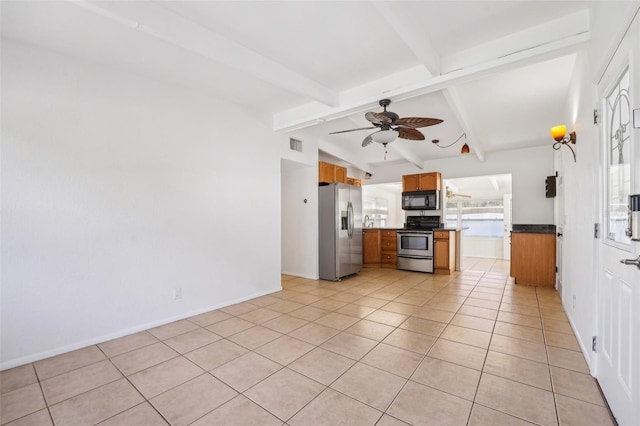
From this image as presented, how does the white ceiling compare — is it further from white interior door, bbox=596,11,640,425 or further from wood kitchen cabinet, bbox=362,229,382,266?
wood kitchen cabinet, bbox=362,229,382,266

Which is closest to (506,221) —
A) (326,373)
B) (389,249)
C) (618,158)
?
(389,249)

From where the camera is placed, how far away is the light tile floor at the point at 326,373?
5.47 ft

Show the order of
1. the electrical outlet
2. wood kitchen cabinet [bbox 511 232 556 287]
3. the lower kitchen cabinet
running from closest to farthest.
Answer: the electrical outlet < wood kitchen cabinet [bbox 511 232 556 287] < the lower kitchen cabinet

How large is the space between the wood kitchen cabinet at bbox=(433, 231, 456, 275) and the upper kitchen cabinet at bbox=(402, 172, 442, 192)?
116 centimetres

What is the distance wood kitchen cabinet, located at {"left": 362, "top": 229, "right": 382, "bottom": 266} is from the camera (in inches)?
261

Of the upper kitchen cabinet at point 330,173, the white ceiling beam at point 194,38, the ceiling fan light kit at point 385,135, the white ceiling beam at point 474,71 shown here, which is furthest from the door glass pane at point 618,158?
the upper kitchen cabinet at point 330,173

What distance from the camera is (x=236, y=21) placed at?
235cm

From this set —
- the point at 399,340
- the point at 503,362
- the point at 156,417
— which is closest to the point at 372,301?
the point at 399,340

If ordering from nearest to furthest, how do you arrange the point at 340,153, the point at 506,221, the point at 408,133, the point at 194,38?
1. the point at 194,38
2. the point at 408,133
3. the point at 340,153
4. the point at 506,221

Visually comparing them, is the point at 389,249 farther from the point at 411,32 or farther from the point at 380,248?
the point at 411,32

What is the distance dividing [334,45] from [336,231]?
310 cm

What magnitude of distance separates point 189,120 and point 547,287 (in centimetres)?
578

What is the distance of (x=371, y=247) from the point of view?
22.0 ft

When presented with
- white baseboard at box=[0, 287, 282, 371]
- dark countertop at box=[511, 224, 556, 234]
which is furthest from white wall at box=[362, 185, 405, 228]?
white baseboard at box=[0, 287, 282, 371]
